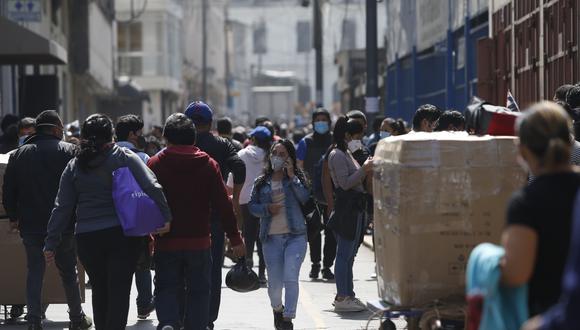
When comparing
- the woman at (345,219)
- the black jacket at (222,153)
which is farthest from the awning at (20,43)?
the black jacket at (222,153)

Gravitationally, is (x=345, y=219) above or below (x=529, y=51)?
below

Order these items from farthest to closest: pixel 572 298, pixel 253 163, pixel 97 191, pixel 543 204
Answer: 1. pixel 253 163
2. pixel 97 191
3. pixel 543 204
4. pixel 572 298

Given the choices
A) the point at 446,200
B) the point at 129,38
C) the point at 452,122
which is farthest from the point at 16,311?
the point at 129,38

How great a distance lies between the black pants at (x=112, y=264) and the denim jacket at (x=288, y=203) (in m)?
2.03

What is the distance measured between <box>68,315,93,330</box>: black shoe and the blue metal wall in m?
11.3

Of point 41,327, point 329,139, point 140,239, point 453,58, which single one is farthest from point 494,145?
point 453,58

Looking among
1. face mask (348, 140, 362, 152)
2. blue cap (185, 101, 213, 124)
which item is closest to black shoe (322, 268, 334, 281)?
face mask (348, 140, 362, 152)

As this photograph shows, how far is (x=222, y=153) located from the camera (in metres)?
11.6

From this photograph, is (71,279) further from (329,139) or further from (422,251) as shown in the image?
(329,139)

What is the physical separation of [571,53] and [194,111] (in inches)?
217

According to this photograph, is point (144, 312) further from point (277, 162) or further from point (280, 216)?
point (277, 162)

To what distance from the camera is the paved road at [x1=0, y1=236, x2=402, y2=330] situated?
12.3 meters

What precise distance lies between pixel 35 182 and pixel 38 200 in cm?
14

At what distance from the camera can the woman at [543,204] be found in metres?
5.61
